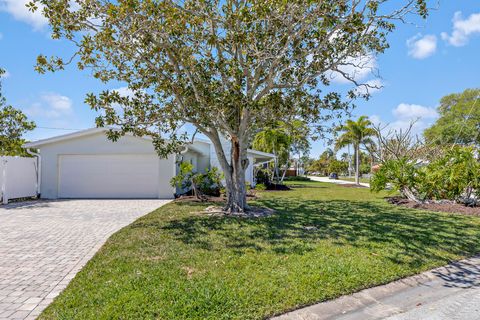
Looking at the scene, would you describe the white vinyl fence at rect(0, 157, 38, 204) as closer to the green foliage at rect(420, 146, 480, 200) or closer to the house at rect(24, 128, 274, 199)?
the house at rect(24, 128, 274, 199)

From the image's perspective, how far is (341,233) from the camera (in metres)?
7.29

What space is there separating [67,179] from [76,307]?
14259mm

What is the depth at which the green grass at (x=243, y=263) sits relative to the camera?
3.61m

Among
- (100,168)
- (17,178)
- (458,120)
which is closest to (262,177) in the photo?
(100,168)

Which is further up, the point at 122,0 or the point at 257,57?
the point at 122,0

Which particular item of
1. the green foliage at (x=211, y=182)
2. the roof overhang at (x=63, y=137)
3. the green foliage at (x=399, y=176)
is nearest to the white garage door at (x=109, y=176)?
the roof overhang at (x=63, y=137)

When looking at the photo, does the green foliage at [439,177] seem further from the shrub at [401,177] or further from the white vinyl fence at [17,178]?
the white vinyl fence at [17,178]

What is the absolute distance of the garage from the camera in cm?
1573

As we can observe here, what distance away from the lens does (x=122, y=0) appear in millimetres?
7328

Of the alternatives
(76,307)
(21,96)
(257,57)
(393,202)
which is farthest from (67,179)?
(393,202)

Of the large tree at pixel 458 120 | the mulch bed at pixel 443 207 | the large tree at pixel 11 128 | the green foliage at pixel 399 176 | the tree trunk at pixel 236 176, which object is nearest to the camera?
the tree trunk at pixel 236 176

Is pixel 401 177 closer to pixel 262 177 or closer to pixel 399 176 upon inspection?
pixel 399 176

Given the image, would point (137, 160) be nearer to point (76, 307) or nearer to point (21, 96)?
point (21, 96)

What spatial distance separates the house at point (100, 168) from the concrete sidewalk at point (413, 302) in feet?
41.2
